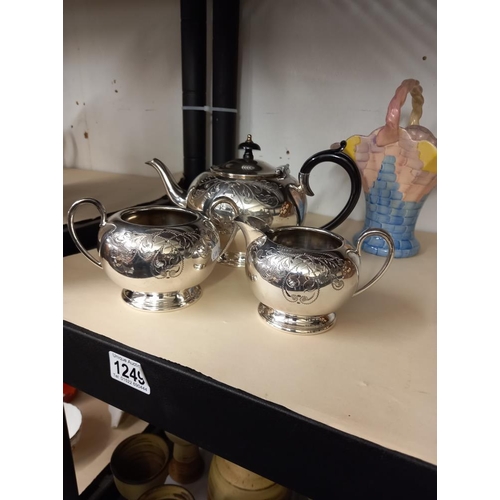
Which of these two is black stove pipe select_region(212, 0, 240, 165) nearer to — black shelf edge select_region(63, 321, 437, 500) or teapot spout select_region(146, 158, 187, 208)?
teapot spout select_region(146, 158, 187, 208)

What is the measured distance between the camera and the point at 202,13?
839mm

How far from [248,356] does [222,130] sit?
600 mm

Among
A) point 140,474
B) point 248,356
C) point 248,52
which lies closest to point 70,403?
point 140,474

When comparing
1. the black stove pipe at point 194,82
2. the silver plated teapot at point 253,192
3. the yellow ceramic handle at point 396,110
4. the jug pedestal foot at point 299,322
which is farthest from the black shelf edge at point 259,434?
the black stove pipe at point 194,82

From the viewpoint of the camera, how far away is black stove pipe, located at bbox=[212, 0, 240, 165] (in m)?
0.81

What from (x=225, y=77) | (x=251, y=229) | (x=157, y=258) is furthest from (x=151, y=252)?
(x=225, y=77)

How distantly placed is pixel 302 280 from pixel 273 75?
24.9 inches

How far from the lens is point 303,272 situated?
1.34ft

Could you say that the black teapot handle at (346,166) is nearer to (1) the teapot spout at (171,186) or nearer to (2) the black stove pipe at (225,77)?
(1) the teapot spout at (171,186)

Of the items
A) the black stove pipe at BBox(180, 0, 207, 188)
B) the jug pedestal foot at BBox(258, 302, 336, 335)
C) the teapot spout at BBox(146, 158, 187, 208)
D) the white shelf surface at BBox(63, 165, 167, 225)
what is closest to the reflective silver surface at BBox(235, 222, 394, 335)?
the jug pedestal foot at BBox(258, 302, 336, 335)

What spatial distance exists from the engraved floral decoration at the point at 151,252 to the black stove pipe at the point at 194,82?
0.51 metres

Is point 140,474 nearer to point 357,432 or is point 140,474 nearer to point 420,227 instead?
point 357,432

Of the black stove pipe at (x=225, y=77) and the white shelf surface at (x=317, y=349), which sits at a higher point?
the black stove pipe at (x=225, y=77)

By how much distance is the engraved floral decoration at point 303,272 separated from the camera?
0.41 m
